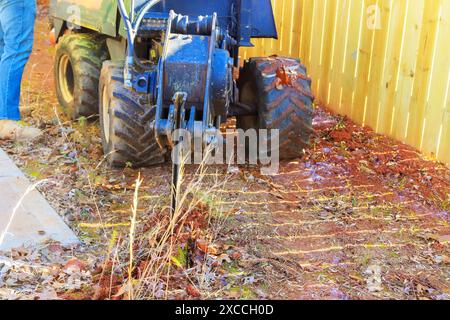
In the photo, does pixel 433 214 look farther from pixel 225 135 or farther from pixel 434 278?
pixel 225 135

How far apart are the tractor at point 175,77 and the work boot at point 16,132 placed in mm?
675

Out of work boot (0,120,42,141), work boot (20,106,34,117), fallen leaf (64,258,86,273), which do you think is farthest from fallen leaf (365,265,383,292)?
work boot (20,106,34,117)

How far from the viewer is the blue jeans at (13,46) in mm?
6504

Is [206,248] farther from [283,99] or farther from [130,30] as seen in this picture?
[283,99]

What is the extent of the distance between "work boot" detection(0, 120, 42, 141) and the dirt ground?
14 centimetres

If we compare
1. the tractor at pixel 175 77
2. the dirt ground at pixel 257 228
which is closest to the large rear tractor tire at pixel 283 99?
the tractor at pixel 175 77

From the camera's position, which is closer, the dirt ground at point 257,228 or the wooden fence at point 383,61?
the dirt ground at point 257,228

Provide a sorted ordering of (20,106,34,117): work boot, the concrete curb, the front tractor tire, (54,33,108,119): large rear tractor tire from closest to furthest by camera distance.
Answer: the concrete curb < the front tractor tire < (54,33,108,119): large rear tractor tire < (20,106,34,117): work boot

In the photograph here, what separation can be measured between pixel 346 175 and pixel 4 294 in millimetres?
3358

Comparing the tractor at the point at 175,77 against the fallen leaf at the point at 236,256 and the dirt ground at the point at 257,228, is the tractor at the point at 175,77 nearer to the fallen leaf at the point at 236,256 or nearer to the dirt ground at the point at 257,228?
the dirt ground at the point at 257,228

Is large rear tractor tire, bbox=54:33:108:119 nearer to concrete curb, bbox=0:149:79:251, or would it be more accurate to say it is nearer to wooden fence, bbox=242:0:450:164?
concrete curb, bbox=0:149:79:251

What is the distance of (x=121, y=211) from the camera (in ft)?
16.4

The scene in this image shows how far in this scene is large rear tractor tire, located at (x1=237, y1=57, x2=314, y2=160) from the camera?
5.71 m

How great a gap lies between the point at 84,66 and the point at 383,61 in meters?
3.19
